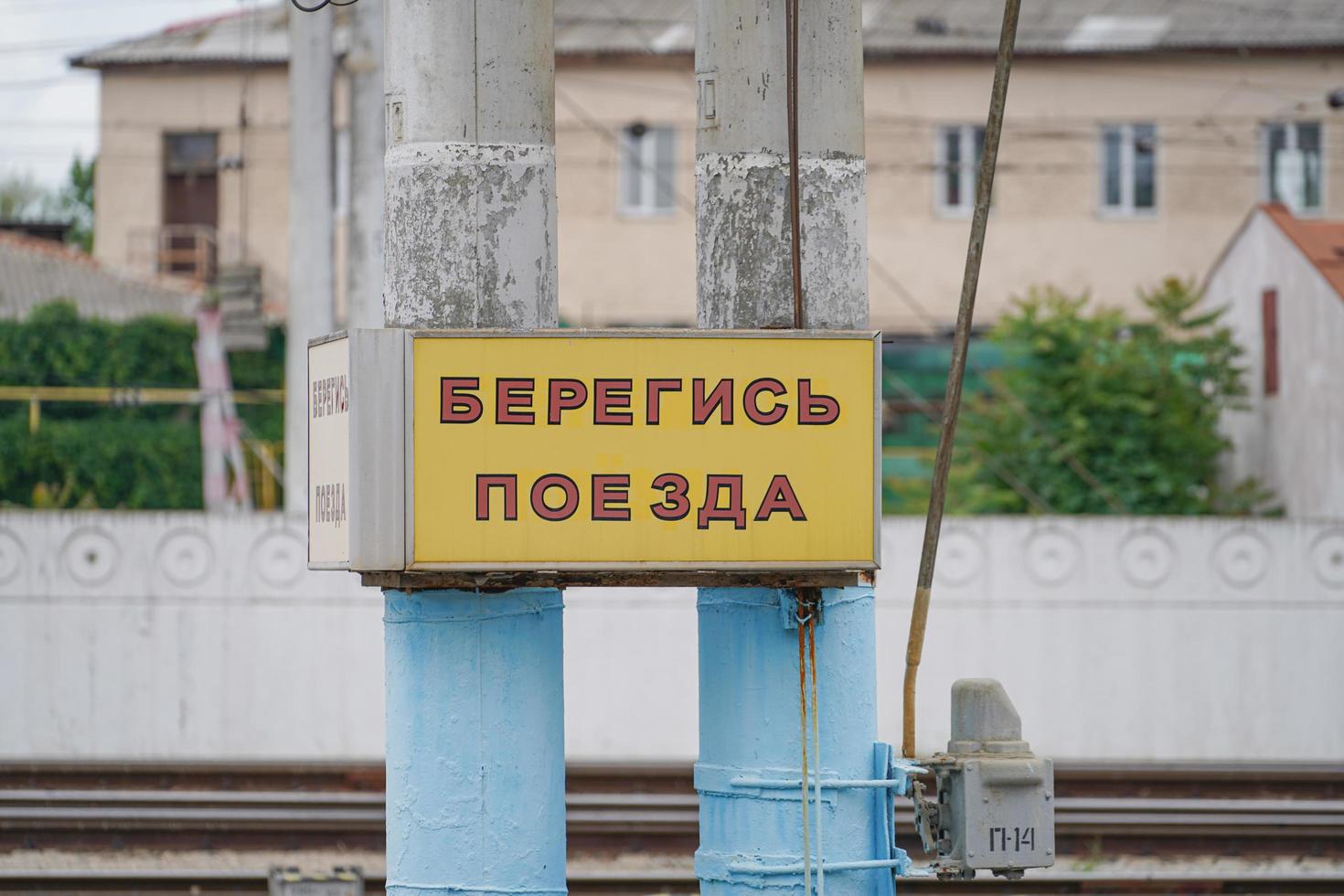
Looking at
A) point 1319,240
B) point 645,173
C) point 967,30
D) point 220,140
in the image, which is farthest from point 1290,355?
point 220,140

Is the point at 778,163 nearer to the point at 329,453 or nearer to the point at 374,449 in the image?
the point at 374,449

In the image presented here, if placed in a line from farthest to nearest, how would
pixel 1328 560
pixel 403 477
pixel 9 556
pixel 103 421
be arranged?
pixel 103 421
pixel 1328 560
pixel 9 556
pixel 403 477

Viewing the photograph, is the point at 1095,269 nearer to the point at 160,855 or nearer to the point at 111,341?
the point at 111,341

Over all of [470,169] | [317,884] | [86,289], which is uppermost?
[86,289]

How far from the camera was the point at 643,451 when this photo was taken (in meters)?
4.90

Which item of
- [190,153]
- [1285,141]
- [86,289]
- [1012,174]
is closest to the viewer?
[86,289]

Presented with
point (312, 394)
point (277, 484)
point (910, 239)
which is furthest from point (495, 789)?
point (910, 239)

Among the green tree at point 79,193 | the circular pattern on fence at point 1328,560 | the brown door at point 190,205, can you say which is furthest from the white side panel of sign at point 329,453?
the green tree at point 79,193

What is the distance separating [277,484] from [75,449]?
3.22 meters

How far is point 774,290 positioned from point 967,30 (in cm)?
2988

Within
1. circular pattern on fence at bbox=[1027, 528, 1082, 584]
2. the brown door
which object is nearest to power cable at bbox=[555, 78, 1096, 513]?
the brown door

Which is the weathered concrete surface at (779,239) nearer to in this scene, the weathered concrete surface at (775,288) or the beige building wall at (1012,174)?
the weathered concrete surface at (775,288)

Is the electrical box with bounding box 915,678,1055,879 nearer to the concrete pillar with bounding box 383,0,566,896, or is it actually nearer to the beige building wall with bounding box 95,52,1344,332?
the concrete pillar with bounding box 383,0,566,896

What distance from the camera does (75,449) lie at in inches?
1144
